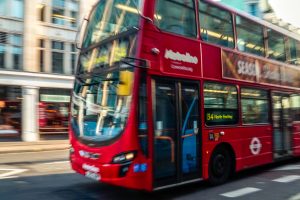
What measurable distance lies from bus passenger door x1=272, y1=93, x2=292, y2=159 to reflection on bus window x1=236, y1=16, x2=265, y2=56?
1403 mm

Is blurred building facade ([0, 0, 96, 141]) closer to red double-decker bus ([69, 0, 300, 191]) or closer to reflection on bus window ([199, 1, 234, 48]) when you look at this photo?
red double-decker bus ([69, 0, 300, 191])

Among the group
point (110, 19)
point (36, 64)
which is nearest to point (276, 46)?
point (110, 19)

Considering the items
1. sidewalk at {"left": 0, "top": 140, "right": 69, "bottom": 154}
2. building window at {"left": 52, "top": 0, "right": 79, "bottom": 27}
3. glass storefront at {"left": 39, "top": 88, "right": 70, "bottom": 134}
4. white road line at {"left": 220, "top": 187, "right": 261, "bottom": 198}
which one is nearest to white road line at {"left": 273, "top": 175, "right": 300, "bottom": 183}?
white road line at {"left": 220, "top": 187, "right": 261, "bottom": 198}

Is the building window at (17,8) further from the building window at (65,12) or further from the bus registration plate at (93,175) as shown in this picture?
the bus registration plate at (93,175)

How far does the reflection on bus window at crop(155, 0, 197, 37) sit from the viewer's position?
735 centimetres

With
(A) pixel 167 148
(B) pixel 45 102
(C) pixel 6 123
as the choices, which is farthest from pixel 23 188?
(B) pixel 45 102

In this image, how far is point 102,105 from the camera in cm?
698

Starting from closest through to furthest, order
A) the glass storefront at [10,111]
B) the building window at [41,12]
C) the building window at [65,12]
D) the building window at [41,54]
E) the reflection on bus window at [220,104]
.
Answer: the reflection on bus window at [220,104]
the glass storefront at [10,111]
the building window at [41,54]
the building window at [41,12]
the building window at [65,12]

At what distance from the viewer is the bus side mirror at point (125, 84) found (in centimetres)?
664

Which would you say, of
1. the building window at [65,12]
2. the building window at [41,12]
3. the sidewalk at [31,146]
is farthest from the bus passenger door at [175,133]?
the building window at [65,12]

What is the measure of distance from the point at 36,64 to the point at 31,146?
5.16 m

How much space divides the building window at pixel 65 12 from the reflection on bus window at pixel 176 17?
17.5 metres

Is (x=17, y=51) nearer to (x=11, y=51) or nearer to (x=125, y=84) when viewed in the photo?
(x=11, y=51)

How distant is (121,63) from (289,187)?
4576 mm
